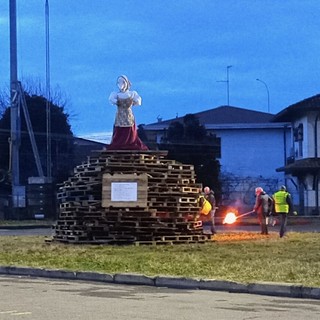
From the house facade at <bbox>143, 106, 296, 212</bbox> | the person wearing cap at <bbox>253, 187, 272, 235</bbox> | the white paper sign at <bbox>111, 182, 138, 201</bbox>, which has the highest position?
the house facade at <bbox>143, 106, 296, 212</bbox>

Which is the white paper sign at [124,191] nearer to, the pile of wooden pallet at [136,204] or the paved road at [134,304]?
the pile of wooden pallet at [136,204]

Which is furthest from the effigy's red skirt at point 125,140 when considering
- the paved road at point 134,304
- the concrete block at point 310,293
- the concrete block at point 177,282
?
the concrete block at point 310,293

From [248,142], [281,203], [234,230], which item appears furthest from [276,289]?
[248,142]

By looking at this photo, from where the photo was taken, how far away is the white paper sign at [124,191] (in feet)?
75.5

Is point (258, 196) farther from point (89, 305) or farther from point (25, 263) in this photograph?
point (89, 305)

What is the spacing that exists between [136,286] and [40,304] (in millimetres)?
3172

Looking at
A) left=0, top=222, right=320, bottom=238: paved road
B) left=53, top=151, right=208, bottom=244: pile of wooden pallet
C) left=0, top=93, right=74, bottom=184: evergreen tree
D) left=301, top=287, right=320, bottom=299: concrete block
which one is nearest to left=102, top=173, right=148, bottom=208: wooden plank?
left=53, top=151, right=208, bottom=244: pile of wooden pallet

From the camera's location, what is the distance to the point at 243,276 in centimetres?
1489

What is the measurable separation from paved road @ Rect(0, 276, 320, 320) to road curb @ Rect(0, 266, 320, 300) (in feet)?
0.91

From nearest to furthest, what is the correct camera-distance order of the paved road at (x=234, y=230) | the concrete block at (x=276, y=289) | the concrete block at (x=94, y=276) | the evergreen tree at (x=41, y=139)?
the concrete block at (x=276, y=289), the concrete block at (x=94, y=276), the paved road at (x=234, y=230), the evergreen tree at (x=41, y=139)

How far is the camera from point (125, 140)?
24375mm

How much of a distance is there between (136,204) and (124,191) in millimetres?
492

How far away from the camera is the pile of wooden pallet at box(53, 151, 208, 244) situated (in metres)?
23.2

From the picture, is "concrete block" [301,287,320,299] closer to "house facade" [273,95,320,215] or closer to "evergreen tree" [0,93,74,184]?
"house facade" [273,95,320,215]
